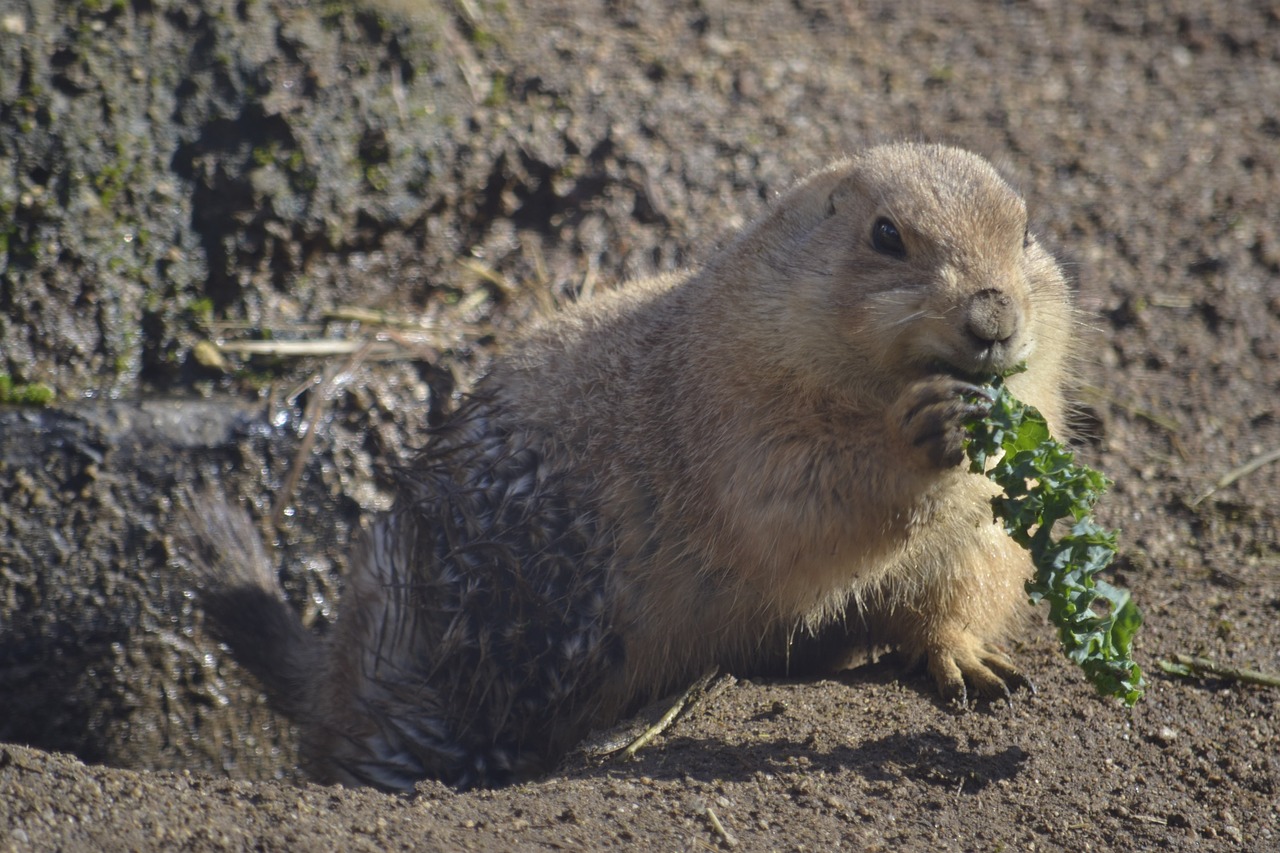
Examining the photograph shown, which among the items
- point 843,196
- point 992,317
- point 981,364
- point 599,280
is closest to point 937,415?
point 981,364

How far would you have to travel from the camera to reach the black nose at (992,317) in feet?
12.4

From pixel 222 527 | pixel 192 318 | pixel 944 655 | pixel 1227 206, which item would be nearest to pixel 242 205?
pixel 192 318

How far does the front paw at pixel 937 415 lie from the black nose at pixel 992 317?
9.8 inches

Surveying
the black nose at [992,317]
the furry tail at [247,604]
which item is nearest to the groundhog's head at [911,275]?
the black nose at [992,317]

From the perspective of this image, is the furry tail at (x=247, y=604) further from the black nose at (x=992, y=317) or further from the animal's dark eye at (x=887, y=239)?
the black nose at (x=992, y=317)

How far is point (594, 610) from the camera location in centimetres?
Answer: 503

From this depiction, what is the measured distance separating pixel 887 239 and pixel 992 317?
0.63m

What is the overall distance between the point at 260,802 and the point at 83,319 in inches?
148

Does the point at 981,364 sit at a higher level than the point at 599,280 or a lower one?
lower

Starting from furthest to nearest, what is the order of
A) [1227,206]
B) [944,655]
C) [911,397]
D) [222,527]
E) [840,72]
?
1. [840,72]
2. [1227,206]
3. [222,527]
4. [944,655]
5. [911,397]

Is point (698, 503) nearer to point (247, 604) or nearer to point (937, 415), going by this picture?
point (937, 415)

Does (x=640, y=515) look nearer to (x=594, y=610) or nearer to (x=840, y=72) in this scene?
(x=594, y=610)

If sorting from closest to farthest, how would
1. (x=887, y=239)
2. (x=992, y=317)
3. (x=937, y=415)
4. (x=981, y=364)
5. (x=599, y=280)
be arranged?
(x=992, y=317) → (x=981, y=364) → (x=937, y=415) → (x=887, y=239) → (x=599, y=280)

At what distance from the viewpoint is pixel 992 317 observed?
3.78m
